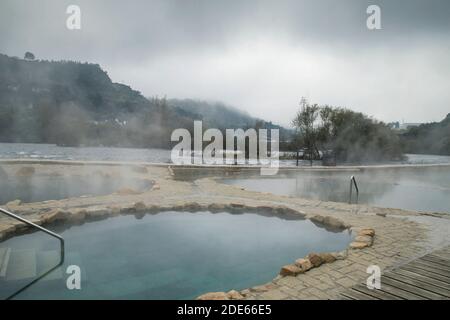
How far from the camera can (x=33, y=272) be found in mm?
3277

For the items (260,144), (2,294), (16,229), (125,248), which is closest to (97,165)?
(16,229)

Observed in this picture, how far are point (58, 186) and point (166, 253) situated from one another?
681 cm

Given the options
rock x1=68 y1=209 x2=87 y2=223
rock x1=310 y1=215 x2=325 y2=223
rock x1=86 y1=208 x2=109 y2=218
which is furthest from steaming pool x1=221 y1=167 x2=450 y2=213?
rock x1=68 y1=209 x2=87 y2=223

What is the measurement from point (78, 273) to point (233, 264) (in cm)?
198

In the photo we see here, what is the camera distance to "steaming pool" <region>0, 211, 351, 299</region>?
3127 mm

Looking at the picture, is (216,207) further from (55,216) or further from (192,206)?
(55,216)

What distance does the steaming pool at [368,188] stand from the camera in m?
7.86

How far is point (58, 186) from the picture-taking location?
9086mm

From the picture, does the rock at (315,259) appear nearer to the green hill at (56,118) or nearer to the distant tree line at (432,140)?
the green hill at (56,118)

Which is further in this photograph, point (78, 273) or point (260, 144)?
point (260, 144)

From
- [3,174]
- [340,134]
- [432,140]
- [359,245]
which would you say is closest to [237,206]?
[359,245]
